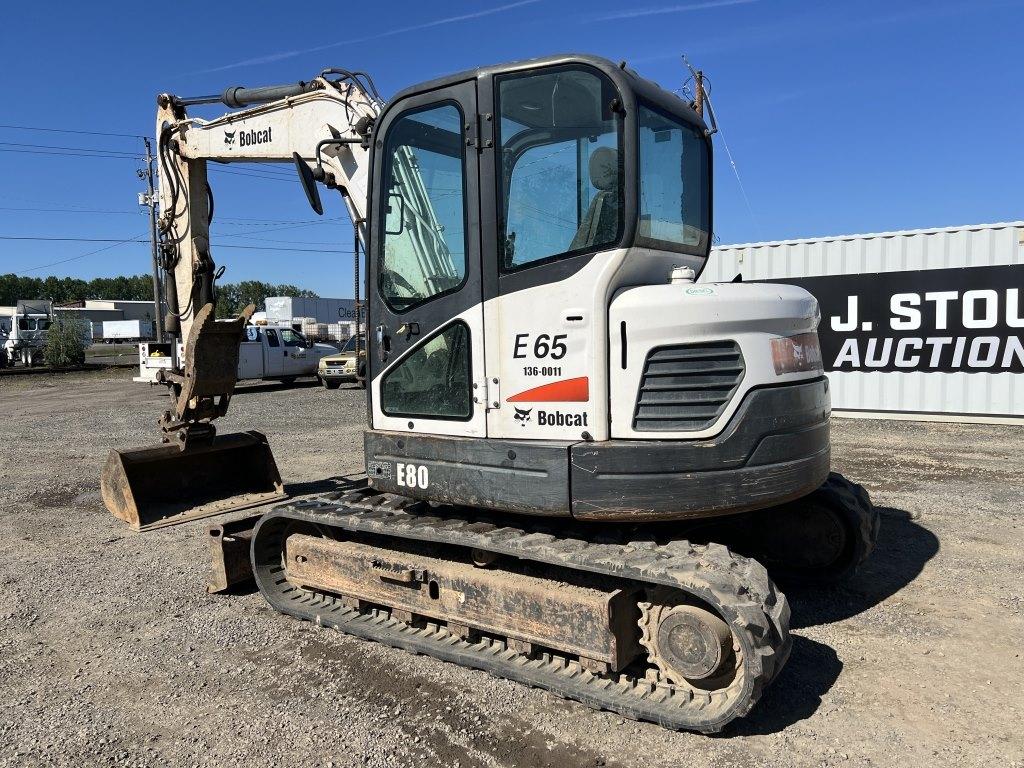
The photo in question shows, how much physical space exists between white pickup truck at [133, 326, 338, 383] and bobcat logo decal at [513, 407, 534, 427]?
19.3m

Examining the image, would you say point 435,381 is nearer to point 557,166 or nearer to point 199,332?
point 557,166

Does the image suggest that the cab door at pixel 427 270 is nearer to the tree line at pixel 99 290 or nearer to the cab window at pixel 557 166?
the cab window at pixel 557 166

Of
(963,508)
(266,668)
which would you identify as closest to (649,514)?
(266,668)

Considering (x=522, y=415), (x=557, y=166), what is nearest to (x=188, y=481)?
(x=522, y=415)

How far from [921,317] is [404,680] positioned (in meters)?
12.4

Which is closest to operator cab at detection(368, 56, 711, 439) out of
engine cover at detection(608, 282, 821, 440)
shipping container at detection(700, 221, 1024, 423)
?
engine cover at detection(608, 282, 821, 440)

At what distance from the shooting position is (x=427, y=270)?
432cm

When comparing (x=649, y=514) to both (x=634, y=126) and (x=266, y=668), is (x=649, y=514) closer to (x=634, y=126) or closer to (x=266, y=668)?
(x=634, y=126)

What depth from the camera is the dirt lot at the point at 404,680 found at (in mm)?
3346

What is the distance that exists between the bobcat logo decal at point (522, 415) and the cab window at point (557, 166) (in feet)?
2.53

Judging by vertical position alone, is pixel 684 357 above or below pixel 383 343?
below

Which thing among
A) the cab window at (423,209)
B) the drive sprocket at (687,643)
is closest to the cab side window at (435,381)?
the cab window at (423,209)

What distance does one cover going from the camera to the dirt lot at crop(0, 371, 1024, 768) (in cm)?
335

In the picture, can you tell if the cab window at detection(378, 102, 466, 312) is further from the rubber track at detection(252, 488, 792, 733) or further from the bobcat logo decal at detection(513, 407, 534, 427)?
the rubber track at detection(252, 488, 792, 733)
